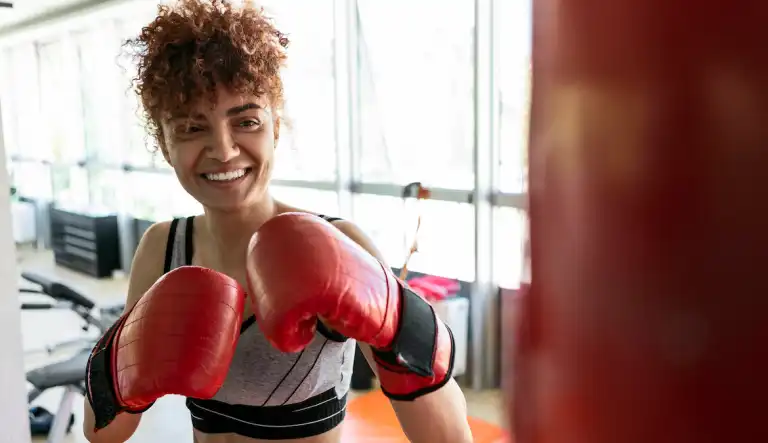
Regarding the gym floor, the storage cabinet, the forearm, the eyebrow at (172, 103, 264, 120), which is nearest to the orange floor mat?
the gym floor

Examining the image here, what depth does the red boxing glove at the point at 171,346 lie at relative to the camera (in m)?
0.86

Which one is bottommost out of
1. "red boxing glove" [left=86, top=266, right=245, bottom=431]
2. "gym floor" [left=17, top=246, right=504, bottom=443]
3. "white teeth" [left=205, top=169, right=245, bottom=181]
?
"gym floor" [left=17, top=246, right=504, bottom=443]

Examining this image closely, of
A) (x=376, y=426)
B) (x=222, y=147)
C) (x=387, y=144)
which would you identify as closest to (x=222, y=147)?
(x=222, y=147)

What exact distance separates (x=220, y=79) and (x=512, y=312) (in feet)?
2.98

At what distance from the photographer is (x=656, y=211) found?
0.68ft

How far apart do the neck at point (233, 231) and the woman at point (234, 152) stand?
0.04 m

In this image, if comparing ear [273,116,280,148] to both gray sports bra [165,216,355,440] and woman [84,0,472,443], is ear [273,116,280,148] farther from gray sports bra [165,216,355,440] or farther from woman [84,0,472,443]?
gray sports bra [165,216,355,440]

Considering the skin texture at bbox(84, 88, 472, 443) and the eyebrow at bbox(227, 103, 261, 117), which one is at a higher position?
the eyebrow at bbox(227, 103, 261, 117)

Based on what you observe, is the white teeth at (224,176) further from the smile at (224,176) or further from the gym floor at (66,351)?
the gym floor at (66,351)

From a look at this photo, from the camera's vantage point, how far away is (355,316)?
0.81m

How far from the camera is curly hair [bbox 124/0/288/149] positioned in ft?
3.44

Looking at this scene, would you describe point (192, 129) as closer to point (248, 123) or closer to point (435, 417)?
point (248, 123)

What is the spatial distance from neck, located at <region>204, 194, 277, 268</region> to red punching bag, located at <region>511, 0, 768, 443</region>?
3.28 feet

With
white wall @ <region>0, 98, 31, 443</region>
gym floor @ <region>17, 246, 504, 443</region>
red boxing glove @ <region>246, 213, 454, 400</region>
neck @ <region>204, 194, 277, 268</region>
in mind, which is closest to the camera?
red boxing glove @ <region>246, 213, 454, 400</region>
